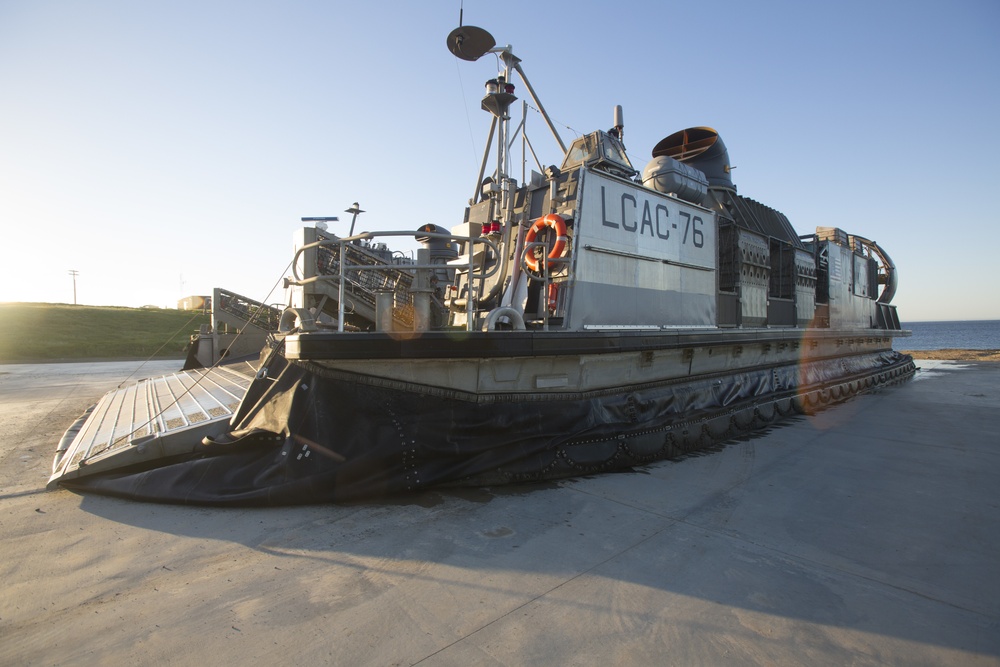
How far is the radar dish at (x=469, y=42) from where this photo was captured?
7.27 metres

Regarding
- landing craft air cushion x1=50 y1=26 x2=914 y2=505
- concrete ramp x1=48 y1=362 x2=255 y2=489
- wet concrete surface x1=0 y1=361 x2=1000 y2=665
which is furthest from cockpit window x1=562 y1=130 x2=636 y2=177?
concrete ramp x1=48 y1=362 x2=255 y2=489

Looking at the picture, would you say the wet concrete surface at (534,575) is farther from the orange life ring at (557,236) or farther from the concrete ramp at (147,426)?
the orange life ring at (557,236)

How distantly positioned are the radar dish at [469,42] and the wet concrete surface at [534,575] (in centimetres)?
635

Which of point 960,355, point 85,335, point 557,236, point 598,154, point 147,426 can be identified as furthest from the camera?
point 85,335

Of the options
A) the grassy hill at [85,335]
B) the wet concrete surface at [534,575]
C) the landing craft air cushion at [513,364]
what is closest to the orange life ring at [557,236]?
the landing craft air cushion at [513,364]

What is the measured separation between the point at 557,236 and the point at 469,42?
415 cm

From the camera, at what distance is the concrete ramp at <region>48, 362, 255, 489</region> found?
4301mm

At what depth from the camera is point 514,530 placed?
11.1ft

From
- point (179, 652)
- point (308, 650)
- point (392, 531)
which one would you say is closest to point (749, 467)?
point (392, 531)

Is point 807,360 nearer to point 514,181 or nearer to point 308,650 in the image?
point 514,181

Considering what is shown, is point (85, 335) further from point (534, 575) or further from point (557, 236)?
point (534, 575)

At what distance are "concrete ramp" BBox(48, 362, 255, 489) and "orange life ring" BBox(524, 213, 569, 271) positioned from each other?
3.38 meters

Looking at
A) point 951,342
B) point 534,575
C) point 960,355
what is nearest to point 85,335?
point 534,575

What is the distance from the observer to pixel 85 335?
29.2m
